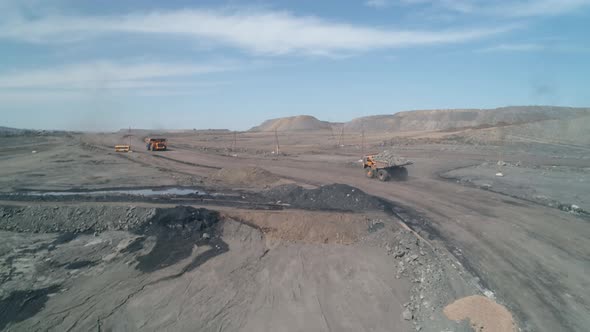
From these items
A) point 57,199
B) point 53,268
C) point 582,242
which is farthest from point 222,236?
point 582,242

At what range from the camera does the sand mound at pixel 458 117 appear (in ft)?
321

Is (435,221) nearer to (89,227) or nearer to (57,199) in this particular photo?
(89,227)

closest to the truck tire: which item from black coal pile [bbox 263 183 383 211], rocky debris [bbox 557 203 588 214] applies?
black coal pile [bbox 263 183 383 211]

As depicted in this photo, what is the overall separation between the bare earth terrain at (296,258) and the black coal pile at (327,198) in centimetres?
11

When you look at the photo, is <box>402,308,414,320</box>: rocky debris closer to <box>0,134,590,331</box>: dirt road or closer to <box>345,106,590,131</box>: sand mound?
<box>0,134,590,331</box>: dirt road

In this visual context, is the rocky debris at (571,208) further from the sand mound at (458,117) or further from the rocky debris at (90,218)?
the sand mound at (458,117)

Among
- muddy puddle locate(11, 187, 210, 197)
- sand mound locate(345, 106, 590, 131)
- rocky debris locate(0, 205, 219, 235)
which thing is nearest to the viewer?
rocky debris locate(0, 205, 219, 235)

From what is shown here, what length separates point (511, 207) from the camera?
18578 millimetres

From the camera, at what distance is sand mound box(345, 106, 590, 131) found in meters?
97.9

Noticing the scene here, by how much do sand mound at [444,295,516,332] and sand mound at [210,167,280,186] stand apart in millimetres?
17641

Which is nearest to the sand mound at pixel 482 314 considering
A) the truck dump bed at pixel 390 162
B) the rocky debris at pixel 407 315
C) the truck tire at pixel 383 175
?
the rocky debris at pixel 407 315

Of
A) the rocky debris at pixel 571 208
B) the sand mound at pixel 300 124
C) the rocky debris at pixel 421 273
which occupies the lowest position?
the rocky debris at pixel 421 273

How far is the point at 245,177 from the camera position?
26156 millimetres

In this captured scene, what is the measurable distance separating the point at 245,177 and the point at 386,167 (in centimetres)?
1033
